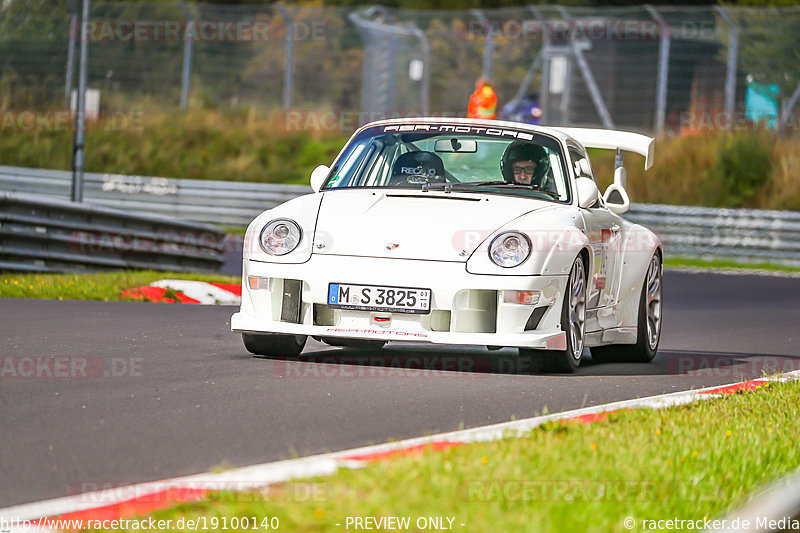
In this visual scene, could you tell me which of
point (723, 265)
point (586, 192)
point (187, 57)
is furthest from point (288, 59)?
point (586, 192)

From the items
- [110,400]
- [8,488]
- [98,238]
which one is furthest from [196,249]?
[8,488]

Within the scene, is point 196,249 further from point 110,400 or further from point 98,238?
point 110,400

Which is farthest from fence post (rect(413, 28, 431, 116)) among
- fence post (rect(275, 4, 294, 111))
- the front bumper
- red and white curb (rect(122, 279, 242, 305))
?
the front bumper

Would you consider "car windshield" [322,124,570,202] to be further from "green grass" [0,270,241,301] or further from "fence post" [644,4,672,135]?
"fence post" [644,4,672,135]

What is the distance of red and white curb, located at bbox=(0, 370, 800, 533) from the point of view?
4.02 meters

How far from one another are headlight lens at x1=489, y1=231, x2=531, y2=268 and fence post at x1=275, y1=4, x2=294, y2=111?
19721mm

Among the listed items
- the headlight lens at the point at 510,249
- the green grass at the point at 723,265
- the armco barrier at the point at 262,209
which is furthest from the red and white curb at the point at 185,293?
the armco barrier at the point at 262,209

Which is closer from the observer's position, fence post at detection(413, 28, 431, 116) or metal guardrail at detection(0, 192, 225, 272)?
metal guardrail at detection(0, 192, 225, 272)

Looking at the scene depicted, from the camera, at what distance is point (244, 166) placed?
101ft

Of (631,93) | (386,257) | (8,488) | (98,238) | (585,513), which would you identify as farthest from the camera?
(631,93)

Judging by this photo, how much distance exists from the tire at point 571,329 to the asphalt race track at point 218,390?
178 mm

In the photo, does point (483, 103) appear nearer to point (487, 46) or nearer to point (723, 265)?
point (723, 265)

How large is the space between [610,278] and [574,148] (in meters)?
0.97

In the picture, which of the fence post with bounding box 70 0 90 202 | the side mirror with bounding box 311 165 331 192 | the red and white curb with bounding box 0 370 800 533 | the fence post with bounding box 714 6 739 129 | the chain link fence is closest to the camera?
the red and white curb with bounding box 0 370 800 533
